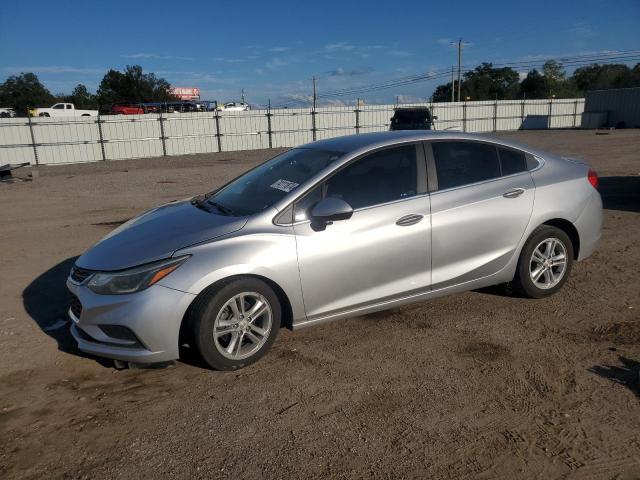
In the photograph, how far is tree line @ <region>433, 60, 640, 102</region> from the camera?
242 ft

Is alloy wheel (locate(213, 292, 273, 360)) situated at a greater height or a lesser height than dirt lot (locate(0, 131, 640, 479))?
greater

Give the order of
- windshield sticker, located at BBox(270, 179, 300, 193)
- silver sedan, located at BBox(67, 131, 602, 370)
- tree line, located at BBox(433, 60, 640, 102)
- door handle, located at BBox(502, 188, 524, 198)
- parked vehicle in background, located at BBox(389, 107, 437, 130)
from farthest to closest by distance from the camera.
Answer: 1. tree line, located at BBox(433, 60, 640, 102)
2. parked vehicle in background, located at BBox(389, 107, 437, 130)
3. door handle, located at BBox(502, 188, 524, 198)
4. windshield sticker, located at BBox(270, 179, 300, 193)
5. silver sedan, located at BBox(67, 131, 602, 370)

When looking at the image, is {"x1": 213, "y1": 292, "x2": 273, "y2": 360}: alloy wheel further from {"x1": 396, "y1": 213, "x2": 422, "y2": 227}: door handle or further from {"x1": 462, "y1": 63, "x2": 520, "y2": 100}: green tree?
{"x1": 462, "y1": 63, "x2": 520, "y2": 100}: green tree

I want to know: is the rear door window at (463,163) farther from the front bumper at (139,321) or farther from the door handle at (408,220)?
the front bumper at (139,321)

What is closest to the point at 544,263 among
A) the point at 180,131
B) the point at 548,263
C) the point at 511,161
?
the point at 548,263

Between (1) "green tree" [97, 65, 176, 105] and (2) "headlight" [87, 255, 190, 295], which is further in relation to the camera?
(1) "green tree" [97, 65, 176, 105]

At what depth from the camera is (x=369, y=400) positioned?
348cm

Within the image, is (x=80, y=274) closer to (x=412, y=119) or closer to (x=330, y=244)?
(x=330, y=244)

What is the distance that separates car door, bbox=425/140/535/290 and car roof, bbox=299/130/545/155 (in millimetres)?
77

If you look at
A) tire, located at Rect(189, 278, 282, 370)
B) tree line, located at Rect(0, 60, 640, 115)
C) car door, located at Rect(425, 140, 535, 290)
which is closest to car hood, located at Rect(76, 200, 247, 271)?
tire, located at Rect(189, 278, 282, 370)

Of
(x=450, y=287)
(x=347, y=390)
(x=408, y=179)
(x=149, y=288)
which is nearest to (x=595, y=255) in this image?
(x=450, y=287)

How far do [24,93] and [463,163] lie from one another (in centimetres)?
7826

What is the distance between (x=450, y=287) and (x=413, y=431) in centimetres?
175

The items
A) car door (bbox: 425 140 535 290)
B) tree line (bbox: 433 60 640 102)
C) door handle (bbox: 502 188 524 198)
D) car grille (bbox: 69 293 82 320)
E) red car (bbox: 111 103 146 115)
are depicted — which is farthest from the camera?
tree line (bbox: 433 60 640 102)
